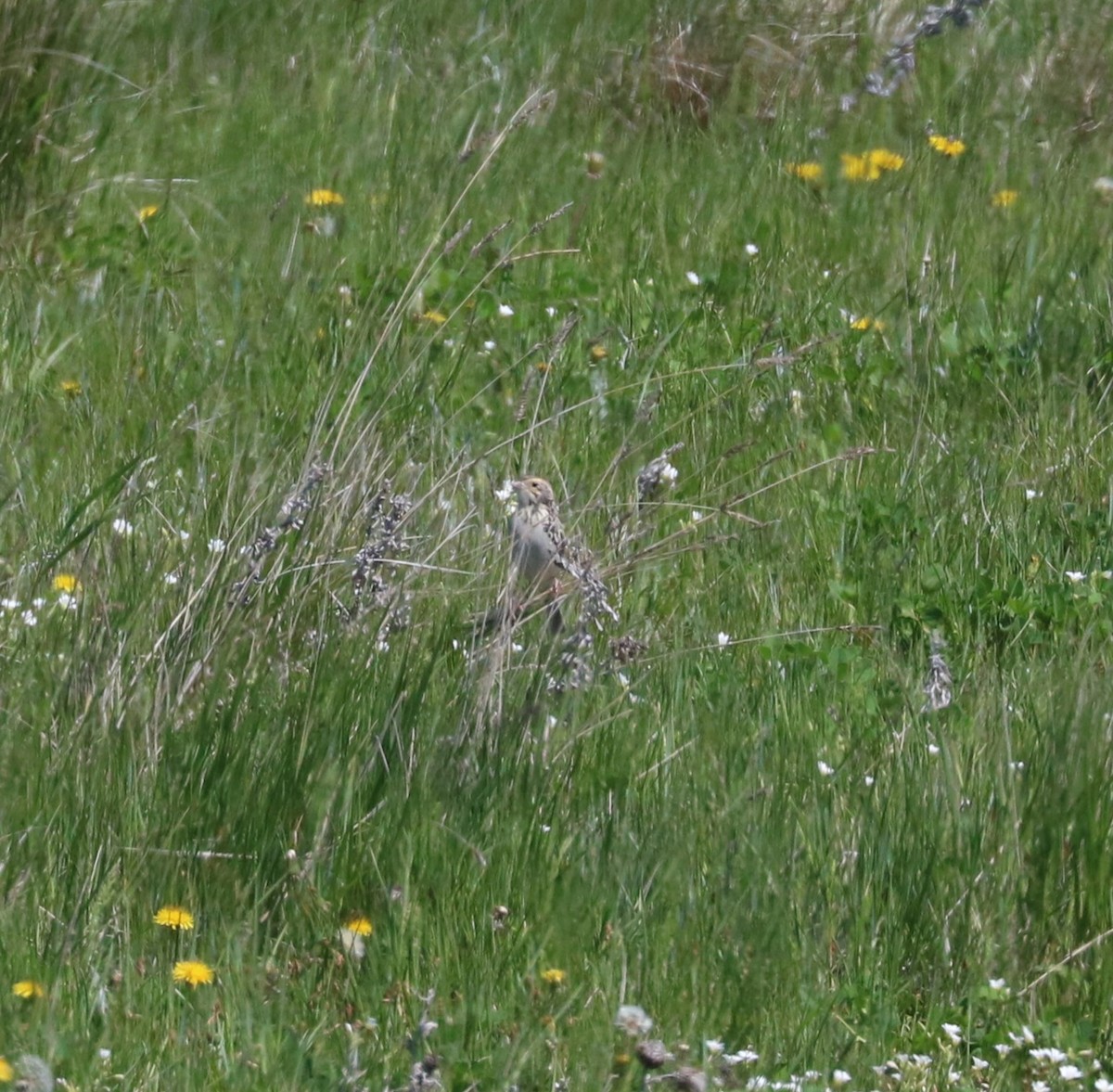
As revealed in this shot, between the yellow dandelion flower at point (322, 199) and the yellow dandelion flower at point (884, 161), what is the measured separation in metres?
1.85

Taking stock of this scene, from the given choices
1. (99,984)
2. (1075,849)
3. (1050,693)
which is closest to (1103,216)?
(1050,693)

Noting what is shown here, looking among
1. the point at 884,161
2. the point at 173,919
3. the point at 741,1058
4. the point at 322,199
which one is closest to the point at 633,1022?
the point at 741,1058

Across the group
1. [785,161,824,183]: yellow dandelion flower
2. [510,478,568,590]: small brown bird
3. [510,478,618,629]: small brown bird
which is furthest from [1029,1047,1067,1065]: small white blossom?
[785,161,824,183]: yellow dandelion flower

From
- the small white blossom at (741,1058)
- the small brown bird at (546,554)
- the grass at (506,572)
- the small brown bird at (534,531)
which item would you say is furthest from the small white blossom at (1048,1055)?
the small brown bird at (534,531)

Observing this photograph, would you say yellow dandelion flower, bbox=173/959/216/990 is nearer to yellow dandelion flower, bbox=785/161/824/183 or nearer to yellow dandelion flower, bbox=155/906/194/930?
yellow dandelion flower, bbox=155/906/194/930

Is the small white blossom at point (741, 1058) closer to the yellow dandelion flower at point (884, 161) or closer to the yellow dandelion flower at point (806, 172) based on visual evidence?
the yellow dandelion flower at point (806, 172)

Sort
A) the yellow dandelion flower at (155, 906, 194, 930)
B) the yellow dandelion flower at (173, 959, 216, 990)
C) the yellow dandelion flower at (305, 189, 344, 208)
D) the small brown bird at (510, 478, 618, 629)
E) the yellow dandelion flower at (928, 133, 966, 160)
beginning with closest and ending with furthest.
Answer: the yellow dandelion flower at (173, 959, 216, 990) < the yellow dandelion flower at (155, 906, 194, 930) < the small brown bird at (510, 478, 618, 629) < the yellow dandelion flower at (305, 189, 344, 208) < the yellow dandelion flower at (928, 133, 966, 160)

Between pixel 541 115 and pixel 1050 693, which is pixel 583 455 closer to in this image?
pixel 1050 693

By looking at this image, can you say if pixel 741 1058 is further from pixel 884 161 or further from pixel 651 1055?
pixel 884 161

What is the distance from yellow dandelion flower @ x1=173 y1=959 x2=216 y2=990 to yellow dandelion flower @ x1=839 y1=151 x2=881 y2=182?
4623 millimetres

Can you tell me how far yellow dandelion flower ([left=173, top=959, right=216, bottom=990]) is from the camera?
2869mm

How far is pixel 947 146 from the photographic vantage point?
7.10 metres

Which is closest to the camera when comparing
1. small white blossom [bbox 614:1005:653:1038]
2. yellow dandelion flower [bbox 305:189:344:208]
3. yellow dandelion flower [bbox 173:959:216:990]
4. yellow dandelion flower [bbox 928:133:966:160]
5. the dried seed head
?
the dried seed head

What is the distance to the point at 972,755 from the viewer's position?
3.50 metres
